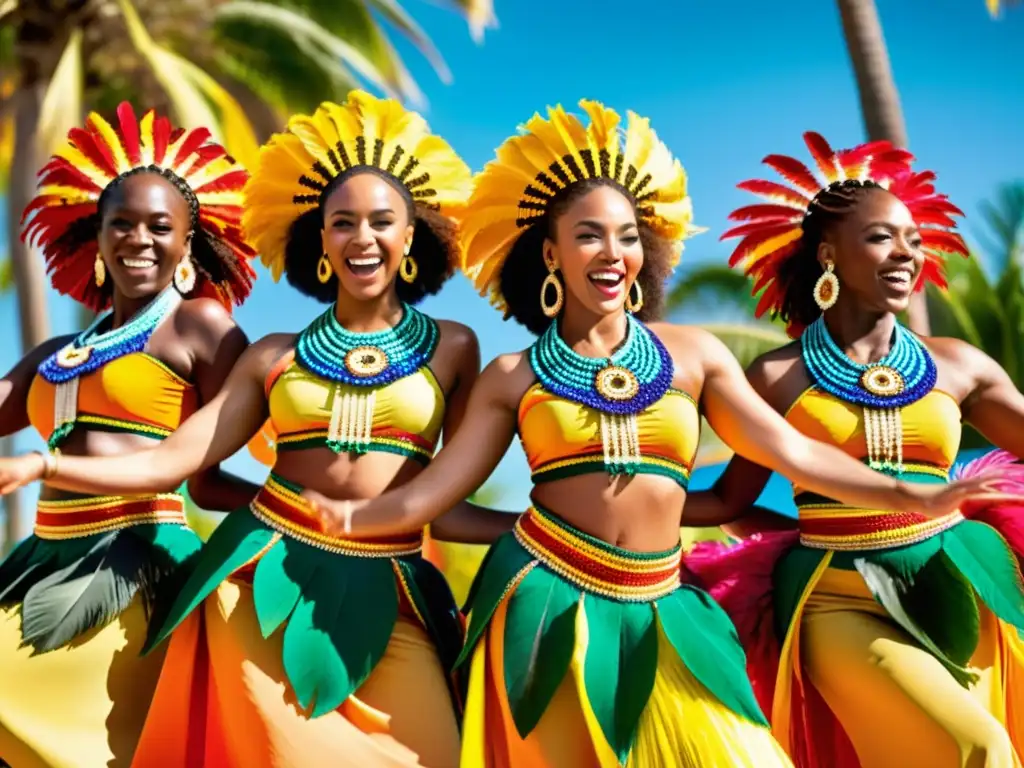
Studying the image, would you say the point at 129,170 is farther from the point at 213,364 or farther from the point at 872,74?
the point at 872,74

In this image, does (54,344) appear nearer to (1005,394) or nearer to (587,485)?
(587,485)

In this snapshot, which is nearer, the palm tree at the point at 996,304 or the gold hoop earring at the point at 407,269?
the gold hoop earring at the point at 407,269

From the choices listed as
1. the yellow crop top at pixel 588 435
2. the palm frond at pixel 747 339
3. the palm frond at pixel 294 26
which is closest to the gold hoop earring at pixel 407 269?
the yellow crop top at pixel 588 435

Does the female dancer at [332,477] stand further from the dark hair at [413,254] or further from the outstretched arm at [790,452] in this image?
the outstretched arm at [790,452]

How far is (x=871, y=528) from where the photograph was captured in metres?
4.23

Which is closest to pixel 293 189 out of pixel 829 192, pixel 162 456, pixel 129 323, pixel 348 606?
pixel 129 323

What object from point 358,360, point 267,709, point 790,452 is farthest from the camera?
point 358,360

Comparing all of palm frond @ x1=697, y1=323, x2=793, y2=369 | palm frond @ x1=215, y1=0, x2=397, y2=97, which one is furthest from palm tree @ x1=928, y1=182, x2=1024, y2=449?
palm frond @ x1=215, y1=0, x2=397, y2=97

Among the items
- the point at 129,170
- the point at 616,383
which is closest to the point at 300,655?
the point at 616,383

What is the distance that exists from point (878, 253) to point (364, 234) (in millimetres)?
1735

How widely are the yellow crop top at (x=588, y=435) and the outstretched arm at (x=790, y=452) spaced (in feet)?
0.40

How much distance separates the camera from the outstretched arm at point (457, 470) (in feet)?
12.9

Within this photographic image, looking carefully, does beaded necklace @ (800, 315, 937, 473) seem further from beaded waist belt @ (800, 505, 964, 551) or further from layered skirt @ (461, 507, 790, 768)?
layered skirt @ (461, 507, 790, 768)

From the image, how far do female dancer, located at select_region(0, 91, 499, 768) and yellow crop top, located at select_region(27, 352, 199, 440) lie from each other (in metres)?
0.23
